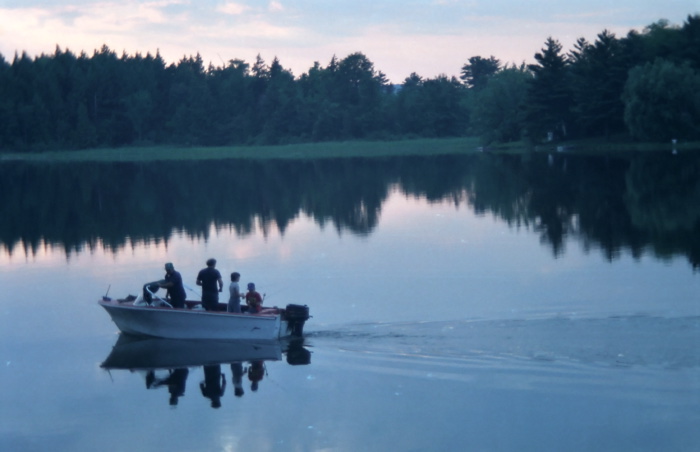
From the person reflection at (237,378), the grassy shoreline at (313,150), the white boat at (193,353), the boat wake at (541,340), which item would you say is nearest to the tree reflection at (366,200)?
the boat wake at (541,340)

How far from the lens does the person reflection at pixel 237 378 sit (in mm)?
15337

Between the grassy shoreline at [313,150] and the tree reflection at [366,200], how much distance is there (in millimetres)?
14764

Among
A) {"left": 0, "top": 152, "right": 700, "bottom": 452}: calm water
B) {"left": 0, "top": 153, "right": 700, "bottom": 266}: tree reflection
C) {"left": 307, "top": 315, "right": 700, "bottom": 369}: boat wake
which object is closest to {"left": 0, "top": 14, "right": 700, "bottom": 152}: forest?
{"left": 0, "top": 153, "right": 700, "bottom": 266}: tree reflection

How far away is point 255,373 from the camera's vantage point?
16.4m

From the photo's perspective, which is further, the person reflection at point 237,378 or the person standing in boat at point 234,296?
the person standing in boat at point 234,296

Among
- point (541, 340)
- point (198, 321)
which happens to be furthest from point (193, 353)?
point (541, 340)

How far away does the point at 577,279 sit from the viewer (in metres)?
22.5

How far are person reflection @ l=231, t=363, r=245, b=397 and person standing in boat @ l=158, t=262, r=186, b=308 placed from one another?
98.4 inches

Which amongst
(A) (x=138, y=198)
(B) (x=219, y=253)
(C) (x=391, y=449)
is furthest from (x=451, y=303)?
(A) (x=138, y=198)

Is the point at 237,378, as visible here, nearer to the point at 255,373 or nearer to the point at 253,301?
the point at 255,373

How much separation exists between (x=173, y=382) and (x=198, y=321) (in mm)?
2220

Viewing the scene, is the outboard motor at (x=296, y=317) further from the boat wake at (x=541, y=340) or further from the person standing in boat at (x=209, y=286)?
the person standing in boat at (x=209, y=286)

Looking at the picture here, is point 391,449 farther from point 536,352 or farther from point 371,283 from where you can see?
point 371,283

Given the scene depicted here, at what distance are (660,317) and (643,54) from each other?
72718mm
